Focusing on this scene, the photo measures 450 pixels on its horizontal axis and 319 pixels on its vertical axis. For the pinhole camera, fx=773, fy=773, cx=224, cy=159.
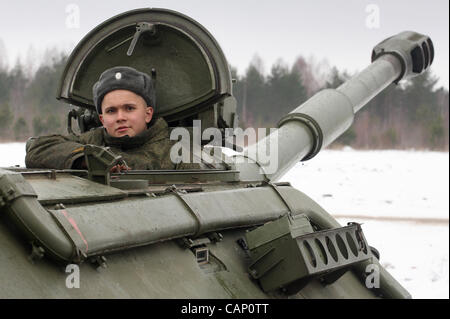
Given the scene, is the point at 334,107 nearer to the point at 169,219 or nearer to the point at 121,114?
the point at 121,114

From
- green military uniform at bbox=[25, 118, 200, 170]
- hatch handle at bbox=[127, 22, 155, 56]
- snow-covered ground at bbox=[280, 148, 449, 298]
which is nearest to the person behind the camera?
green military uniform at bbox=[25, 118, 200, 170]

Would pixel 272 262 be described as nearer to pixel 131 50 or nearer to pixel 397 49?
pixel 131 50

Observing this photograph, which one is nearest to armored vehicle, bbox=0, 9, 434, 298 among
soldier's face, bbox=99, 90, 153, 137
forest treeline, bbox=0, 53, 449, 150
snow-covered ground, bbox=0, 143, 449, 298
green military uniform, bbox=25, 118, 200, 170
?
green military uniform, bbox=25, 118, 200, 170

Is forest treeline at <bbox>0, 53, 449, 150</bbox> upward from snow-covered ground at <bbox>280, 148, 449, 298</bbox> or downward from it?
upward

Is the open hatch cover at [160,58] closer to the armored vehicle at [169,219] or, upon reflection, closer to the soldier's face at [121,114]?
the armored vehicle at [169,219]

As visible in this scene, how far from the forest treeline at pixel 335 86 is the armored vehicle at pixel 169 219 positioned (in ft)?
35.8

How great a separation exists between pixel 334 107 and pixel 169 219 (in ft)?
12.6

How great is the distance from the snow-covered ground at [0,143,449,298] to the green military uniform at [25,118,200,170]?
2945mm

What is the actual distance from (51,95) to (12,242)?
1335 cm

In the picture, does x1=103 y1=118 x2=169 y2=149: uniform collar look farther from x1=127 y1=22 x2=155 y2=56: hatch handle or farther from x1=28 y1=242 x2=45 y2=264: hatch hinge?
x1=28 y1=242 x2=45 y2=264: hatch hinge

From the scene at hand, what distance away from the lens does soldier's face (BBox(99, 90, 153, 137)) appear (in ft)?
13.8

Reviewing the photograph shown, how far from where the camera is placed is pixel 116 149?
411cm

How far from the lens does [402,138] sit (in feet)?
74.0

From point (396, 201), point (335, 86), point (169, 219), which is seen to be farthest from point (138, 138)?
point (335, 86)
